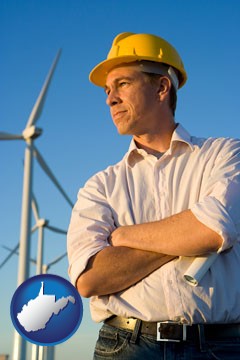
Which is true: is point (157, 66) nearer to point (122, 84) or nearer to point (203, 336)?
point (122, 84)

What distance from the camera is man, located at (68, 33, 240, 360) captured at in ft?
13.8

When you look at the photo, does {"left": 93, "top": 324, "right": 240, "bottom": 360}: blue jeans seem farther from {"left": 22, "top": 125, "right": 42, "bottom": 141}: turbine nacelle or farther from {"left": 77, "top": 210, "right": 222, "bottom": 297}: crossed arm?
{"left": 22, "top": 125, "right": 42, "bottom": 141}: turbine nacelle

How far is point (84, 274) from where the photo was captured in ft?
15.0

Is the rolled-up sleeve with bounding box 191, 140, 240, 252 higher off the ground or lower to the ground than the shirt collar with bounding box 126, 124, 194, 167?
lower

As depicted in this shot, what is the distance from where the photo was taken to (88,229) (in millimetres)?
4746

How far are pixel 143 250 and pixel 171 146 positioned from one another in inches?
38.4

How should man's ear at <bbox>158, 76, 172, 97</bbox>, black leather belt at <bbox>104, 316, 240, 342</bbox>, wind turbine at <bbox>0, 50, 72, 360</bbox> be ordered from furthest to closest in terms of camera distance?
wind turbine at <bbox>0, 50, 72, 360</bbox>, man's ear at <bbox>158, 76, 172, 97</bbox>, black leather belt at <bbox>104, 316, 240, 342</bbox>

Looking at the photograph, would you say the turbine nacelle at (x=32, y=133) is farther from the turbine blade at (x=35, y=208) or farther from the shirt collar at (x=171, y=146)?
the shirt collar at (x=171, y=146)

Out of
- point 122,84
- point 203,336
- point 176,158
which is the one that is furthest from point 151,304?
point 122,84

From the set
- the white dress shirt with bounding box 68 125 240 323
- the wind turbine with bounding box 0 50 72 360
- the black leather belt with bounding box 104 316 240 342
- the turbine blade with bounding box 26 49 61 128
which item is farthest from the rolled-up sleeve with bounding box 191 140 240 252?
the turbine blade with bounding box 26 49 61 128

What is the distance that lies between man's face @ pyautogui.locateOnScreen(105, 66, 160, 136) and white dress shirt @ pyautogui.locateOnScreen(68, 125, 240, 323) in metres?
0.22

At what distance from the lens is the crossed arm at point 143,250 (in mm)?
4332

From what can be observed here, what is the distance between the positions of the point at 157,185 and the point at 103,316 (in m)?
1.11

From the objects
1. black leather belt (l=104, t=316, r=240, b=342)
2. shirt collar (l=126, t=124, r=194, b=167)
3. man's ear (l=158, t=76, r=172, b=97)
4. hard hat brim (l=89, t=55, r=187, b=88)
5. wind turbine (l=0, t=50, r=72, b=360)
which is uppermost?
wind turbine (l=0, t=50, r=72, b=360)
